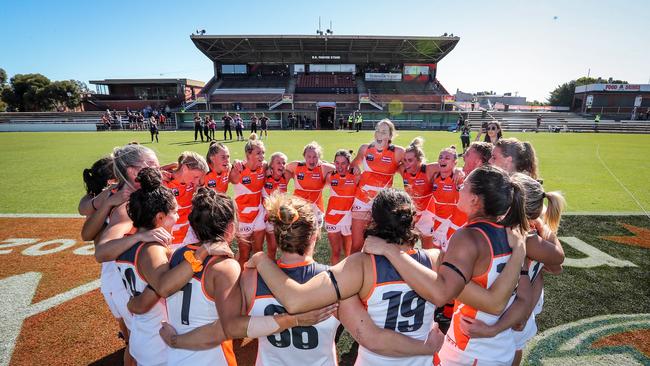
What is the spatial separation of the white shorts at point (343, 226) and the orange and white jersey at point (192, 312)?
338cm

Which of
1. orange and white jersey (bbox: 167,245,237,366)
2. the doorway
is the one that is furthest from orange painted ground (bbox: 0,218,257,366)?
the doorway

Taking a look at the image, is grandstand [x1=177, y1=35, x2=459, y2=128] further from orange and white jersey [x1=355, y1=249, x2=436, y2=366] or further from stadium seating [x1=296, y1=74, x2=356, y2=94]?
orange and white jersey [x1=355, y1=249, x2=436, y2=366]

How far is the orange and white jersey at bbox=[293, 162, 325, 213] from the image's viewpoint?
213 inches

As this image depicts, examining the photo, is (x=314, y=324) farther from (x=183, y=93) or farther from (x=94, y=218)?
(x=183, y=93)

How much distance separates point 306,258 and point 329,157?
1298cm

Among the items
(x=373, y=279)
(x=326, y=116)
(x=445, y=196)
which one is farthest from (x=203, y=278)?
(x=326, y=116)

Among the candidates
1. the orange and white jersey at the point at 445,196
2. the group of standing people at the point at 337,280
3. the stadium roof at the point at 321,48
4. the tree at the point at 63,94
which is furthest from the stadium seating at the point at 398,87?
the tree at the point at 63,94

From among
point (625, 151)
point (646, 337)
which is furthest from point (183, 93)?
point (646, 337)

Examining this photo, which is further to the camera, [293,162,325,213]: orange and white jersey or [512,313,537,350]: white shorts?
[293,162,325,213]: orange and white jersey

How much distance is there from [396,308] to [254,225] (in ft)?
11.9

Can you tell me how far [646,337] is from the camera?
362 centimetres

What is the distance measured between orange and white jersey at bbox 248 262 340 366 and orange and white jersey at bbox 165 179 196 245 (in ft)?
10.0

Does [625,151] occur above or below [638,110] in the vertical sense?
below

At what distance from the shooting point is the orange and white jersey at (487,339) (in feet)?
6.82
